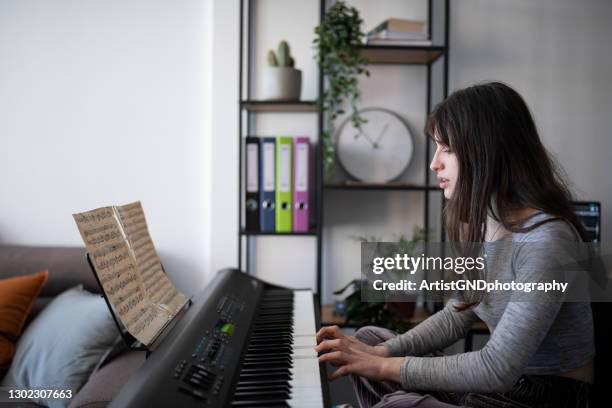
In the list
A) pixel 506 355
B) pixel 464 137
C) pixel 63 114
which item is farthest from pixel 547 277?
pixel 63 114

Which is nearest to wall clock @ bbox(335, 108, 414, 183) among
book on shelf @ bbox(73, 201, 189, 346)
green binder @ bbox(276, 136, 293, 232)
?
green binder @ bbox(276, 136, 293, 232)

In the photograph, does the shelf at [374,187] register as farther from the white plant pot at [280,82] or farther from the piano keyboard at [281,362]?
the piano keyboard at [281,362]

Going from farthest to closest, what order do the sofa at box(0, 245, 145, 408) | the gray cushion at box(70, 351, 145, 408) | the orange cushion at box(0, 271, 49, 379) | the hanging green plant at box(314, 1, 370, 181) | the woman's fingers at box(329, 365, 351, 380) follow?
the hanging green plant at box(314, 1, 370, 181)
the sofa at box(0, 245, 145, 408)
the orange cushion at box(0, 271, 49, 379)
the gray cushion at box(70, 351, 145, 408)
the woman's fingers at box(329, 365, 351, 380)

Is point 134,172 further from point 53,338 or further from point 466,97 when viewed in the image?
point 466,97

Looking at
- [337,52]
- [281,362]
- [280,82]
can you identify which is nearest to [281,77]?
[280,82]

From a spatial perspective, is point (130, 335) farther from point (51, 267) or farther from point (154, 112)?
point (154, 112)

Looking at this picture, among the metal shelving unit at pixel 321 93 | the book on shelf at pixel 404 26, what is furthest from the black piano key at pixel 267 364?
the book on shelf at pixel 404 26

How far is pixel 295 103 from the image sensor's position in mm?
2205

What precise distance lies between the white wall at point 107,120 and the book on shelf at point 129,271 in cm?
126

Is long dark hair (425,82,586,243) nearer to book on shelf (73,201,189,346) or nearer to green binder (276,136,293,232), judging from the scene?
book on shelf (73,201,189,346)

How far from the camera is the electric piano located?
2.80 ft

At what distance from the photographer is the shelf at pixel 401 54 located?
2.19 m

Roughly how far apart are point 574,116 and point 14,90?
2660mm

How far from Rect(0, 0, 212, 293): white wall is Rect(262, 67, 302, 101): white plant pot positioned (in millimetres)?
366
